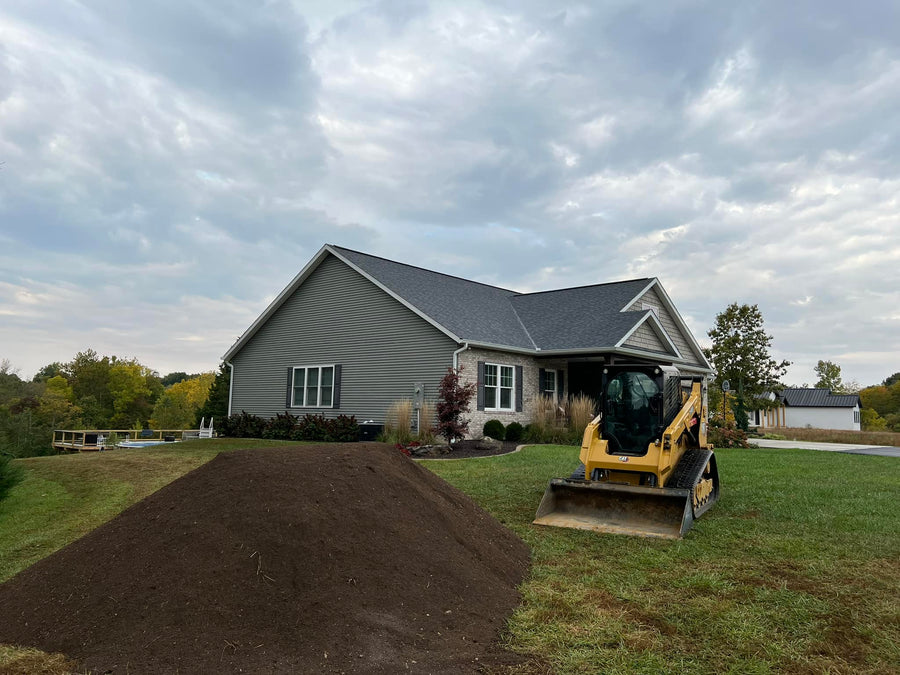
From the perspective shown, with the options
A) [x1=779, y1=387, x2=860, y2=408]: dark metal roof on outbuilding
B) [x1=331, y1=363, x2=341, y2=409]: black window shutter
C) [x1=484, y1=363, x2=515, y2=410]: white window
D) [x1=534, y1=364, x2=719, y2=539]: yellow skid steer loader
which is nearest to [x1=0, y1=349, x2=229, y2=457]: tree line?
[x1=331, y1=363, x2=341, y2=409]: black window shutter

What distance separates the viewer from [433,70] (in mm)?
11742

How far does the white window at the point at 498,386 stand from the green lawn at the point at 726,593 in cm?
906

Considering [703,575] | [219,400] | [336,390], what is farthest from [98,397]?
[703,575]

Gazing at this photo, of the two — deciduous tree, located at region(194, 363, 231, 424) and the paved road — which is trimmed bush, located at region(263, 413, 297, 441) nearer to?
deciduous tree, located at region(194, 363, 231, 424)

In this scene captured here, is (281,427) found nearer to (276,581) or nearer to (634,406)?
(634,406)

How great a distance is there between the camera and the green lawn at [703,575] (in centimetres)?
371

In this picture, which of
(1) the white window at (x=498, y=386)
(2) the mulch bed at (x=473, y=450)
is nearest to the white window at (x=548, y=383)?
(1) the white window at (x=498, y=386)

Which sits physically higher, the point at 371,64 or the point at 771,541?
the point at 371,64

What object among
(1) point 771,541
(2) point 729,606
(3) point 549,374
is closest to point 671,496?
(1) point 771,541

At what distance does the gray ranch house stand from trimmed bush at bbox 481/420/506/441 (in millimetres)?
298

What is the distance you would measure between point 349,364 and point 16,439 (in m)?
16.6

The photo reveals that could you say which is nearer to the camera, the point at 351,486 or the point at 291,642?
the point at 291,642

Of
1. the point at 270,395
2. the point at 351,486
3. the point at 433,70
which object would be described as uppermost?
the point at 433,70

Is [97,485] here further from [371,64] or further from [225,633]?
[371,64]
